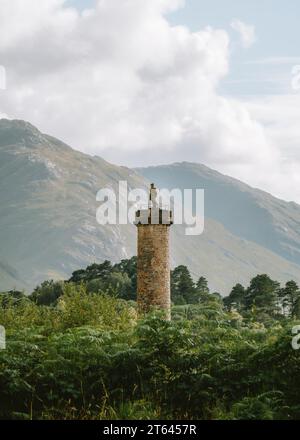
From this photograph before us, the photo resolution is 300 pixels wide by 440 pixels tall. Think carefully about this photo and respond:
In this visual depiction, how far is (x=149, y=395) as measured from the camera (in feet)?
39.3

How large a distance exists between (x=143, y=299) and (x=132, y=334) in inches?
751

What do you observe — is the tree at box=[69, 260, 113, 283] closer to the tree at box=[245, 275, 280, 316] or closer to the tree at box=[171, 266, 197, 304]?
the tree at box=[171, 266, 197, 304]

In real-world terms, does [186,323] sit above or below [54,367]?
above

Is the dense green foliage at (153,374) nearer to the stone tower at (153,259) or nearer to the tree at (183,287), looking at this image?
the stone tower at (153,259)

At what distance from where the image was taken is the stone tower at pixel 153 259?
3234cm

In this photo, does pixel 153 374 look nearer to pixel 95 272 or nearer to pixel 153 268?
pixel 153 268

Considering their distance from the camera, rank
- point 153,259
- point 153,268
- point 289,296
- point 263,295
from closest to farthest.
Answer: point 153,268 < point 153,259 < point 289,296 < point 263,295

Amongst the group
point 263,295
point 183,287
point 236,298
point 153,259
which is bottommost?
point 236,298

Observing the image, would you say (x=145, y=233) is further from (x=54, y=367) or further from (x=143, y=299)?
(x=54, y=367)

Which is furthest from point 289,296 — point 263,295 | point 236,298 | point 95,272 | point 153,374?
point 153,374

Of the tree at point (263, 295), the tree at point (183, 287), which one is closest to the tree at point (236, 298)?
the tree at point (263, 295)

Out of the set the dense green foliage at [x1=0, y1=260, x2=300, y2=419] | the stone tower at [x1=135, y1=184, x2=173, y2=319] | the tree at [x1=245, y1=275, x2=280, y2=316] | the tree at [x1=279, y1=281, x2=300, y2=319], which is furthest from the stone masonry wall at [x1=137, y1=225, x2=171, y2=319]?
the tree at [x1=279, y1=281, x2=300, y2=319]

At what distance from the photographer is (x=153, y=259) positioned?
107 feet
